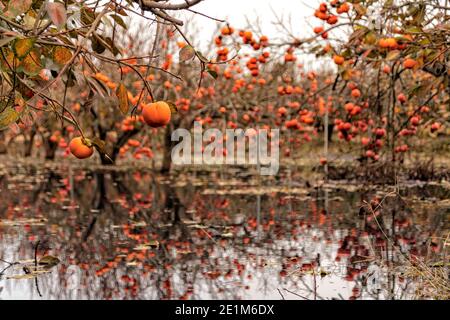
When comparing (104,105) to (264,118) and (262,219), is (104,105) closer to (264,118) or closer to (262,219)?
(264,118)

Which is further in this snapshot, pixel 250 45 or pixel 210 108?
pixel 210 108

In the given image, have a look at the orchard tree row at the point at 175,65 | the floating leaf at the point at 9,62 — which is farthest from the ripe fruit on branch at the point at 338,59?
the floating leaf at the point at 9,62

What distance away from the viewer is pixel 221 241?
5668 millimetres

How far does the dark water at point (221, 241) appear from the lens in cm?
400

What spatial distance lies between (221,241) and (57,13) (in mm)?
3733

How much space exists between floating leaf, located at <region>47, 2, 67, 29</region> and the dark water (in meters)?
1.74

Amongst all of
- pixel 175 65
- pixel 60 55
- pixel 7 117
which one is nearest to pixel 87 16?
pixel 60 55

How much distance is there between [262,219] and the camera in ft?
23.2

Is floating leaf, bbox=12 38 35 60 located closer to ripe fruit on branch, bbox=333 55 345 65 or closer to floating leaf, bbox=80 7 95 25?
floating leaf, bbox=80 7 95 25

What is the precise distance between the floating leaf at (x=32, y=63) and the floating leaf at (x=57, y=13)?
23.0 inches

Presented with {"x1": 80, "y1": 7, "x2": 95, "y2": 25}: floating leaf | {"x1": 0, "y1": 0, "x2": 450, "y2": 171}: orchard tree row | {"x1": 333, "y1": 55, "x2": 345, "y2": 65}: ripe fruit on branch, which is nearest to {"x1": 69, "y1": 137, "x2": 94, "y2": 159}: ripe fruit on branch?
{"x1": 0, "y1": 0, "x2": 450, "y2": 171}: orchard tree row

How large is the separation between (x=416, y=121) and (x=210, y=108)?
6.07 meters
